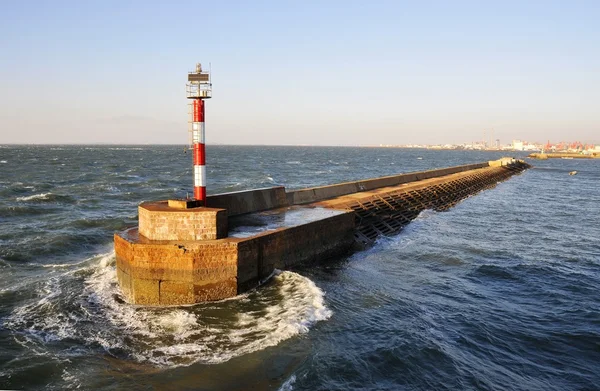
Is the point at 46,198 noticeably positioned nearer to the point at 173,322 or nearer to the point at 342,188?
the point at 342,188

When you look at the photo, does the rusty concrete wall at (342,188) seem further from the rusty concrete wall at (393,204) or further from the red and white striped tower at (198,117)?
the red and white striped tower at (198,117)

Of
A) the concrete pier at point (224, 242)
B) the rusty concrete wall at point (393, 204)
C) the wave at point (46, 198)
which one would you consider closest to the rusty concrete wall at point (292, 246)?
the concrete pier at point (224, 242)

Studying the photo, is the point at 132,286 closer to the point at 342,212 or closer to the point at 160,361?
the point at 160,361

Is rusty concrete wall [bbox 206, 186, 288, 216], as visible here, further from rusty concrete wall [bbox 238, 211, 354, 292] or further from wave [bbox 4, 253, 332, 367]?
wave [bbox 4, 253, 332, 367]

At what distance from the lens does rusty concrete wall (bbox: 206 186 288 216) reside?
1487 centimetres

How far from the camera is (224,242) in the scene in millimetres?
10977

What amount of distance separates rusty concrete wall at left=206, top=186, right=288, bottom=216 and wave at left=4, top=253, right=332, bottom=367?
12.7 feet

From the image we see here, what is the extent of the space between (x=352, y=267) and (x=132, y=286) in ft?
22.2

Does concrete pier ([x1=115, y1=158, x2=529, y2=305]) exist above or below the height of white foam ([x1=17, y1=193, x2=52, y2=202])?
above

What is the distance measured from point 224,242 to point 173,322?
227cm

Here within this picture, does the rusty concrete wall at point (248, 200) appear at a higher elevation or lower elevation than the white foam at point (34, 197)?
higher

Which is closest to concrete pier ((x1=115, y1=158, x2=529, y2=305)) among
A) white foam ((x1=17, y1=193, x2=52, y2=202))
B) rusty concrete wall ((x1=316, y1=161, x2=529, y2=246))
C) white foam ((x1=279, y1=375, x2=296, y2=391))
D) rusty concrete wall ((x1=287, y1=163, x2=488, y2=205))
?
rusty concrete wall ((x1=316, y1=161, x2=529, y2=246))

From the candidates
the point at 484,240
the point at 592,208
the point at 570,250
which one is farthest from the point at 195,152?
the point at 592,208

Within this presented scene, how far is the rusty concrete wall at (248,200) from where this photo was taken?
1487 centimetres
